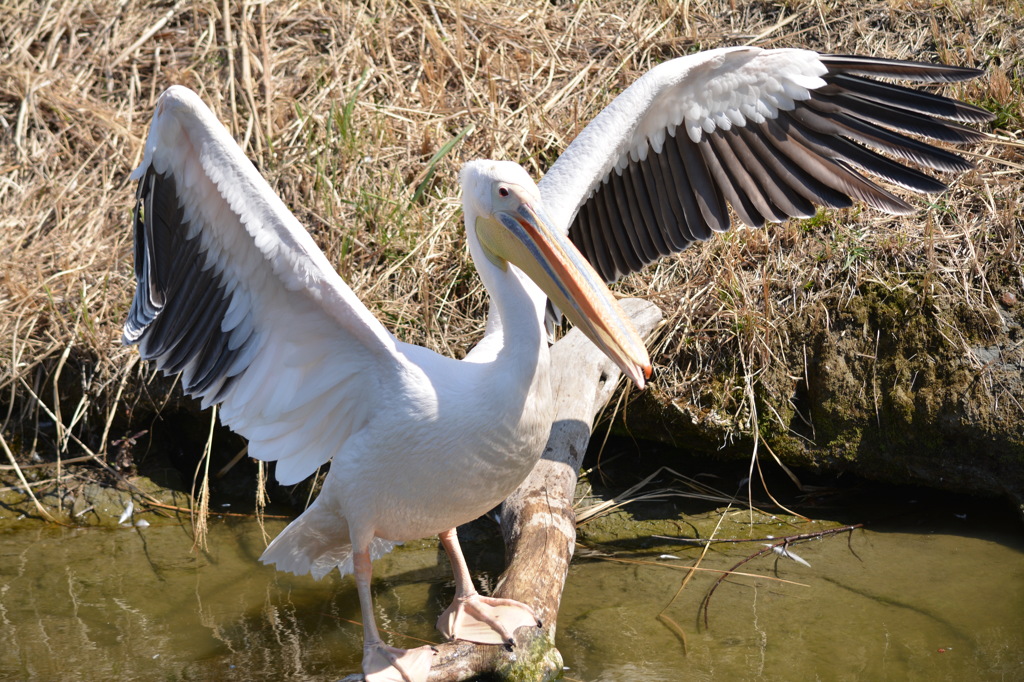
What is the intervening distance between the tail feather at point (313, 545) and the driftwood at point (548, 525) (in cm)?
57

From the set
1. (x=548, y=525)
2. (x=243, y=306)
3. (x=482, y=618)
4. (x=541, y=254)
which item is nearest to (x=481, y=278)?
(x=541, y=254)

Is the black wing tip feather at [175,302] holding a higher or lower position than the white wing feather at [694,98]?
lower

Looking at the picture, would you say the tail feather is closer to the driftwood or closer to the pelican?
the pelican

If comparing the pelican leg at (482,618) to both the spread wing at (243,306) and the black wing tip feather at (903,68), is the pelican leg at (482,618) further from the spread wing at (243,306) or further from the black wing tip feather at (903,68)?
the black wing tip feather at (903,68)

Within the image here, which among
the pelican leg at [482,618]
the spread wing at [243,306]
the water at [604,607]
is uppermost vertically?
the spread wing at [243,306]

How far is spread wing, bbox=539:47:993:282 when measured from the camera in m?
3.27

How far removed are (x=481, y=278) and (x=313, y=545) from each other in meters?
1.11

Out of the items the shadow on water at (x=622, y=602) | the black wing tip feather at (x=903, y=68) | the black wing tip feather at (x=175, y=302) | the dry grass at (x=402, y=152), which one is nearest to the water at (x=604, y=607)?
the shadow on water at (x=622, y=602)

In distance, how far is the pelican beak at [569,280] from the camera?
2.62m

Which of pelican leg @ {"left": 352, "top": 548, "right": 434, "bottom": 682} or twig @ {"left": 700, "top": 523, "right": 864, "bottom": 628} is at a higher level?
pelican leg @ {"left": 352, "top": 548, "right": 434, "bottom": 682}

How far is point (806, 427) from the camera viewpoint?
13.7ft

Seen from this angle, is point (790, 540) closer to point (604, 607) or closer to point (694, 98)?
point (604, 607)

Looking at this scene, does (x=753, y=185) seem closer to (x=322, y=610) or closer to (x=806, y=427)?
(x=806, y=427)

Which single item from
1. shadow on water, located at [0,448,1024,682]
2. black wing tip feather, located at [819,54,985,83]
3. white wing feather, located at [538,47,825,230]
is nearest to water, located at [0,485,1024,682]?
shadow on water, located at [0,448,1024,682]
